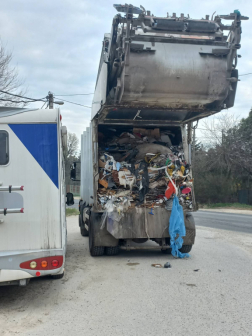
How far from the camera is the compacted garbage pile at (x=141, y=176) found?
27.2 feet

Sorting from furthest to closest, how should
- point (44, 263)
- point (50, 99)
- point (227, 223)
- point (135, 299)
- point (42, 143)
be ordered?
point (50, 99) < point (227, 223) < point (135, 299) < point (42, 143) < point (44, 263)

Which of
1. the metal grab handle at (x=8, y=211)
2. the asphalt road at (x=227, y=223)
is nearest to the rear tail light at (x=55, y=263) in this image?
the metal grab handle at (x=8, y=211)

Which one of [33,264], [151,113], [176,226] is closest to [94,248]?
[176,226]

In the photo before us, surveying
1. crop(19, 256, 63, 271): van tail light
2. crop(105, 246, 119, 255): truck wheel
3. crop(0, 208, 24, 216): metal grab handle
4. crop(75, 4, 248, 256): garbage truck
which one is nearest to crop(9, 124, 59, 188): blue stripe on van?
crop(0, 208, 24, 216): metal grab handle

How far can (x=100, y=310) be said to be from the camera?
194 inches

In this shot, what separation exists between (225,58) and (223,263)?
4194mm

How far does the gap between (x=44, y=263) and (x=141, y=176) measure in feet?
13.9

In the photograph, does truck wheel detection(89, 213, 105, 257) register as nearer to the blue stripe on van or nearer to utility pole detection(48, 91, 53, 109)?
the blue stripe on van

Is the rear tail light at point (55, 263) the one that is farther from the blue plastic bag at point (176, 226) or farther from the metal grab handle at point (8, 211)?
the blue plastic bag at point (176, 226)

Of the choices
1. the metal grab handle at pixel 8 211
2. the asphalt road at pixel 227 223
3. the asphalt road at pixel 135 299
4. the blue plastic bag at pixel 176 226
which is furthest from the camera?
the asphalt road at pixel 227 223

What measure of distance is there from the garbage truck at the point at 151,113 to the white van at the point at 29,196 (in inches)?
91.8

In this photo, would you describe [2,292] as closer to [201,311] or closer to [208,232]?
[201,311]

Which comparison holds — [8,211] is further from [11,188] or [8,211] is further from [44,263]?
[44,263]

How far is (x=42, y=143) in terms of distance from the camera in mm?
4941
